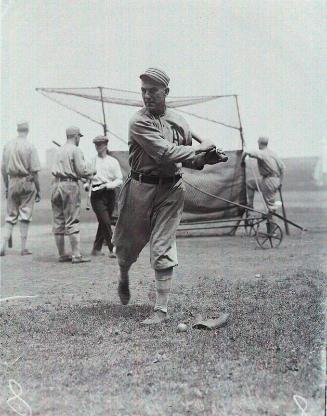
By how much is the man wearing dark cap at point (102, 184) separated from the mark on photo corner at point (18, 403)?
5.27 meters

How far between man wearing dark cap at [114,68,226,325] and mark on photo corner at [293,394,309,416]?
1616mm

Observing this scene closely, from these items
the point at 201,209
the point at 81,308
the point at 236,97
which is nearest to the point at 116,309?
the point at 81,308

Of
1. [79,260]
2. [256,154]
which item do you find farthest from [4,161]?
[256,154]

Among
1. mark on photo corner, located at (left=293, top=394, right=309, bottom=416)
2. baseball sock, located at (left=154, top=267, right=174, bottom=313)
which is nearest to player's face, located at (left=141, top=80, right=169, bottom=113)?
baseball sock, located at (left=154, top=267, right=174, bottom=313)

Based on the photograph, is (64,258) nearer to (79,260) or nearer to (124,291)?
(79,260)

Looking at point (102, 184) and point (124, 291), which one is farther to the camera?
point (102, 184)

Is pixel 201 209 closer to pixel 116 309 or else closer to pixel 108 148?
pixel 108 148

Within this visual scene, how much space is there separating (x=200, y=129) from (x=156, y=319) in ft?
18.4

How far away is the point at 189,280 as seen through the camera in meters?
6.22

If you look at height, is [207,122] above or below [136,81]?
below

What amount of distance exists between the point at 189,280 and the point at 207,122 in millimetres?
4078

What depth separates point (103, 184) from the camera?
860 centimetres

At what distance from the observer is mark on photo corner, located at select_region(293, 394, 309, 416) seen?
9.48 feet

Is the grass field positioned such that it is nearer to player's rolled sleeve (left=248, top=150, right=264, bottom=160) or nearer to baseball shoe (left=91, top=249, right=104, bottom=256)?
baseball shoe (left=91, top=249, right=104, bottom=256)
